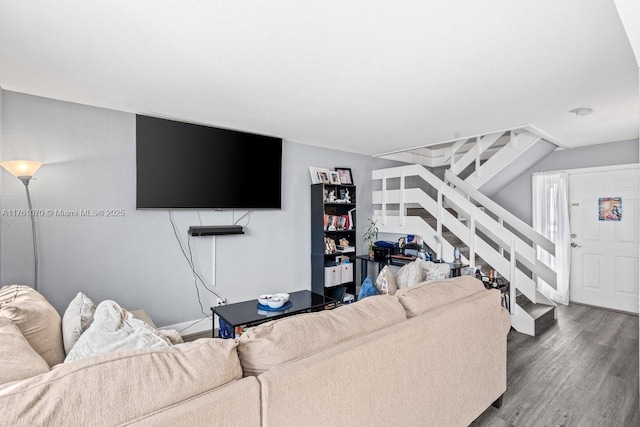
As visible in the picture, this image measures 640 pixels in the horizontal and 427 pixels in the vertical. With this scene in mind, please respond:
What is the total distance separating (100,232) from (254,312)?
1672mm

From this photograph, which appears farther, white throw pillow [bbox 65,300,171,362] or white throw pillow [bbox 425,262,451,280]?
white throw pillow [bbox 425,262,451,280]

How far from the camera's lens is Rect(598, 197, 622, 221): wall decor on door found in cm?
412

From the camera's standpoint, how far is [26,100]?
2602 millimetres

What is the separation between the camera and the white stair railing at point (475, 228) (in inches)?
137

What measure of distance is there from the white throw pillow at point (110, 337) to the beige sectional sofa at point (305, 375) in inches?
9.0

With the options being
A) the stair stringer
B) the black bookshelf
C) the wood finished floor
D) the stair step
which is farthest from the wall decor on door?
the black bookshelf

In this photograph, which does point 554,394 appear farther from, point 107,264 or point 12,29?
point 12,29

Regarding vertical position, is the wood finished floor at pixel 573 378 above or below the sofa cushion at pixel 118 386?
below

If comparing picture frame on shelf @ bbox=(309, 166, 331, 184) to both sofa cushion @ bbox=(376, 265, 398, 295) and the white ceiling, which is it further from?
sofa cushion @ bbox=(376, 265, 398, 295)

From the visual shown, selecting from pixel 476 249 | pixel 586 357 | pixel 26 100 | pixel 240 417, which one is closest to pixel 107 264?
pixel 26 100

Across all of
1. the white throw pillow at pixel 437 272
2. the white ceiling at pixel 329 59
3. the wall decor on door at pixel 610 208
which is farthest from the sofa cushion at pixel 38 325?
the wall decor on door at pixel 610 208

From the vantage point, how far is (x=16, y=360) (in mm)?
919

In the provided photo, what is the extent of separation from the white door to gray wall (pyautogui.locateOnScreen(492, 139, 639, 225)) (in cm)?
16

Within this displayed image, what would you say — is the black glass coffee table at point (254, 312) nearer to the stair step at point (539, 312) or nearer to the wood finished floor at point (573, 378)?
the wood finished floor at point (573, 378)
